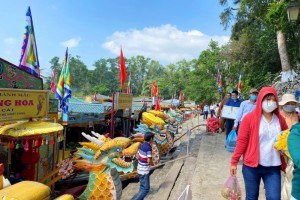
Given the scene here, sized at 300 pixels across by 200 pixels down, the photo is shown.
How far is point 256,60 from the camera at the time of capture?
62.3 feet

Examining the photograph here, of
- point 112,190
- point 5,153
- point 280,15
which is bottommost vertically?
point 112,190

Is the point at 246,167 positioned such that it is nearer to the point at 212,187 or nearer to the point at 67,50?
the point at 212,187

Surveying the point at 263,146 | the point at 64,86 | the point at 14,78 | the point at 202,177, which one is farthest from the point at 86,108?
the point at 263,146

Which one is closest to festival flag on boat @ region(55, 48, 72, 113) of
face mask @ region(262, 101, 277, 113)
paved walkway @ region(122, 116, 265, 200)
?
paved walkway @ region(122, 116, 265, 200)

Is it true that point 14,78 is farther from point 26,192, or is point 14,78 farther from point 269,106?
point 269,106

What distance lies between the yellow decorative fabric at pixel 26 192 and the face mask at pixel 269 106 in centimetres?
228

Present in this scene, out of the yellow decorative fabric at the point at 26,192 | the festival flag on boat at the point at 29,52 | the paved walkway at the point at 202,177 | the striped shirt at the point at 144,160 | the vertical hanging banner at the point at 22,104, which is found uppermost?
the festival flag on boat at the point at 29,52

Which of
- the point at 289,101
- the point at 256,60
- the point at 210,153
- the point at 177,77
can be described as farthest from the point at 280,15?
the point at 177,77

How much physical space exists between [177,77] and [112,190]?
56.2 m

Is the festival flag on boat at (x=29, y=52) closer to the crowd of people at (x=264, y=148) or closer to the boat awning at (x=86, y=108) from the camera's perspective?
the boat awning at (x=86, y=108)

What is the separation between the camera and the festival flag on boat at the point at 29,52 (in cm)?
794

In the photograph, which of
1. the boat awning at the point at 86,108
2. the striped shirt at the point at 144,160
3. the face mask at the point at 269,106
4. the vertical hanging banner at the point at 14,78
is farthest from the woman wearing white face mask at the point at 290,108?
the boat awning at the point at 86,108

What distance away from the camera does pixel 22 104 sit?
4.55m

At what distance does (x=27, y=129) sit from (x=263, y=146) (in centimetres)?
331
